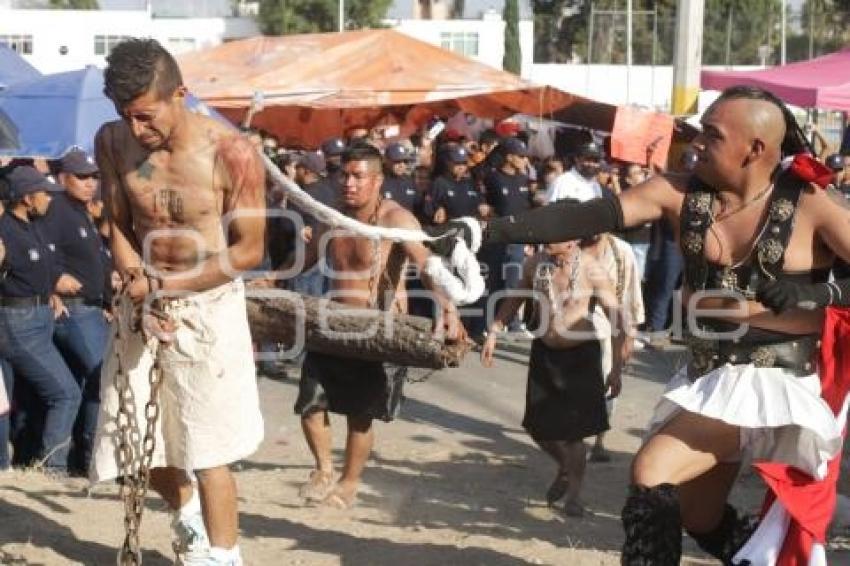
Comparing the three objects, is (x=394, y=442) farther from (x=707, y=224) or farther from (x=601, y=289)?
(x=707, y=224)

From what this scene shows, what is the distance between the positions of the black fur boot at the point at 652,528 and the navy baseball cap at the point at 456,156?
926 centimetres

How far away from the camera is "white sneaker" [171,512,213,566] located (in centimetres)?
543

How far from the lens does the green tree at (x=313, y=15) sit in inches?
2258

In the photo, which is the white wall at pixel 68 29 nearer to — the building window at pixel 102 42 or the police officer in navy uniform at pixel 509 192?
the building window at pixel 102 42

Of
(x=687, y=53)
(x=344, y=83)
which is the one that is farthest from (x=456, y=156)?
(x=687, y=53)

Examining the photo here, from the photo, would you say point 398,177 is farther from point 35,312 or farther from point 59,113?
point 35,312

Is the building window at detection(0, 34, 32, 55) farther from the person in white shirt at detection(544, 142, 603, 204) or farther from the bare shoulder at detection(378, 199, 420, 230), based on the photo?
the bare shoulder at detection(378, 199, 420, 230)

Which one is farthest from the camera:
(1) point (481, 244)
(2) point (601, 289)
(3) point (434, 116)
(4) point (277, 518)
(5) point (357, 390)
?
(3) point (434, 116)

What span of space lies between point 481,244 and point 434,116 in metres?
13.7

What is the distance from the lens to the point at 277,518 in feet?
23.1

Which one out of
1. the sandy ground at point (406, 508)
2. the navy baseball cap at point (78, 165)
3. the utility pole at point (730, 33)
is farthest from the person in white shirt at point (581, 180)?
the utility pole at point (730, 33)

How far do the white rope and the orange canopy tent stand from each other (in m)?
9.98

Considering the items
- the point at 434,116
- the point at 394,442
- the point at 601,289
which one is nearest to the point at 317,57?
the point at 434,116

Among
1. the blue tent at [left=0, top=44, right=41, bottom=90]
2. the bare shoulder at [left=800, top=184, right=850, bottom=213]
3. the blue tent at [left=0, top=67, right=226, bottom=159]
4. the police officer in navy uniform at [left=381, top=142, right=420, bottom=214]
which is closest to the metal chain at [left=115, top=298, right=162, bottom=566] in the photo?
the bare shoulder at [left=800, top=184, right=850, bottom=213]
